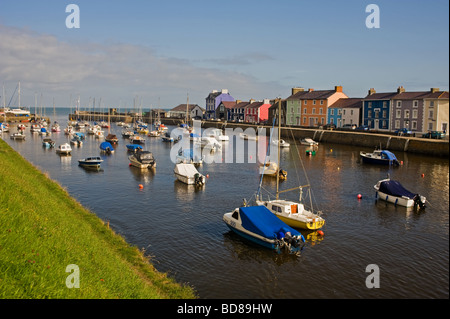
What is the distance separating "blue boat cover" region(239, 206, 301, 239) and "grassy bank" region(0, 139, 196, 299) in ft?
23.7

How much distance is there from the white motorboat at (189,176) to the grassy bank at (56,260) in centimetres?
2103

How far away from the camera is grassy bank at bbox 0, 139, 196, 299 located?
11484 millimetres

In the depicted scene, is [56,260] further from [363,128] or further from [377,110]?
[377,110]

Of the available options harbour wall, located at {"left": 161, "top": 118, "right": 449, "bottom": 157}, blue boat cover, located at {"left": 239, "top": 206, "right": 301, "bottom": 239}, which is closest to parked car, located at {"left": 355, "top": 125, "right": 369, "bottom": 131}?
harbour wall, located at {"left": 161, "top": 118, "right": 449, "bottom": 157}

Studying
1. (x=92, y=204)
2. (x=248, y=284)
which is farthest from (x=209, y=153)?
(x=248, y=284)

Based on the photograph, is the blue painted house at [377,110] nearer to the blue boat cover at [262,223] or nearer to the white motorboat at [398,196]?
the white motorboat at [398,196]

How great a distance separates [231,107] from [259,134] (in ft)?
Result: 142

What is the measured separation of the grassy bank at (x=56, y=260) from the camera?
37.7 ft

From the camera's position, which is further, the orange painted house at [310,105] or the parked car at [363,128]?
the orange painted house at [310,105]

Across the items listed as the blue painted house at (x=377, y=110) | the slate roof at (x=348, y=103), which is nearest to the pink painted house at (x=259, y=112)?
the slate roof at (x=348, y=103)

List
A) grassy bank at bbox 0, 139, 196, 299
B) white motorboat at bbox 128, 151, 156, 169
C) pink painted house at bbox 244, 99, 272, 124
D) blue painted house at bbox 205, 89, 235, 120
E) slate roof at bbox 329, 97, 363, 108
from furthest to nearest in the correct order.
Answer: blue painted house at bbox 205, 89, 235, 120 < pink painted house at bbox 244, 99, 272, 124 < slate roof at bbox 329, 97, 363, 108 < white motorboat at bbox 128, 151, 156, 169 < grassy bank at bbox 0, 139, 196, 299

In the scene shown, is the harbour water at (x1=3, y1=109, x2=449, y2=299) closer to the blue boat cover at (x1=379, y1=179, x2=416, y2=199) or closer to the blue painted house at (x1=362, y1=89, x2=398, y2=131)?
the blue boat cover at (x1=379, y1=179, x2=416, y2=199)

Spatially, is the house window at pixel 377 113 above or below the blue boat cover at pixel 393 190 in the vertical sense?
above

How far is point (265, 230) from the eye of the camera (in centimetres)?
2425
